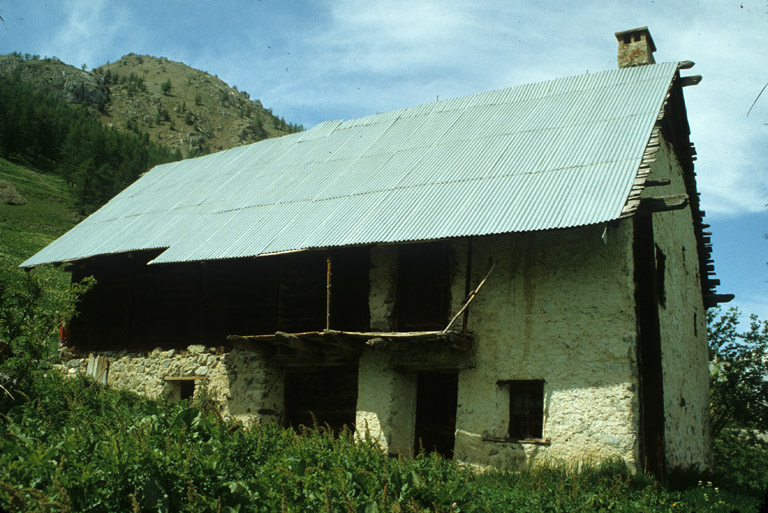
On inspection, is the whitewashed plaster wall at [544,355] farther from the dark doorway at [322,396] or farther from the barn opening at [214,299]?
the barn opening at [214,299]

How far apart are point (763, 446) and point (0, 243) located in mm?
Answer: 35340

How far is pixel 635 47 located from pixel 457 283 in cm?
746

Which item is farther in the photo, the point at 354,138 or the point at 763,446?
the point at 763,446

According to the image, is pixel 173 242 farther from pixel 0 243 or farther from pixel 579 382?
pixel 0 243

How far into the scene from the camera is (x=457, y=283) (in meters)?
12.1

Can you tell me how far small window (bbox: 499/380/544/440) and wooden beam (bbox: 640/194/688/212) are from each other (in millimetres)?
3312

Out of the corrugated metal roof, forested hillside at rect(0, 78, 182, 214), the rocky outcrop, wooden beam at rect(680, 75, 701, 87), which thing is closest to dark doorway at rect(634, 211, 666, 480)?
A: the corrugated metal roof

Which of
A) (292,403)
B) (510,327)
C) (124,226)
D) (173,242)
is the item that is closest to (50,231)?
(124,226)

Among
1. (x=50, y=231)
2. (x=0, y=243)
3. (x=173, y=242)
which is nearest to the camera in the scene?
(x=173, y=242)

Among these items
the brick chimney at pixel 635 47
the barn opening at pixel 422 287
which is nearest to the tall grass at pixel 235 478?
the barn opening at pixel 422 287

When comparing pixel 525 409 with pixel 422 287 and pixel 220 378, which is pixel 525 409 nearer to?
pixel 422 287

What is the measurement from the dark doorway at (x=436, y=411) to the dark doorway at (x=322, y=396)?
1352 millimetres

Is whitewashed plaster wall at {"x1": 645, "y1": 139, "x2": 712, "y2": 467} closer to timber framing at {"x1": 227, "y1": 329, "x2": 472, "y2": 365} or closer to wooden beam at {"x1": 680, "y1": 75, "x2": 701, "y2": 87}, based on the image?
wooden beam at {"x1": 680, "y1": 75, "x2": 701, "y2": 87}

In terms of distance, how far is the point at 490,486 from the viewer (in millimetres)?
9062
